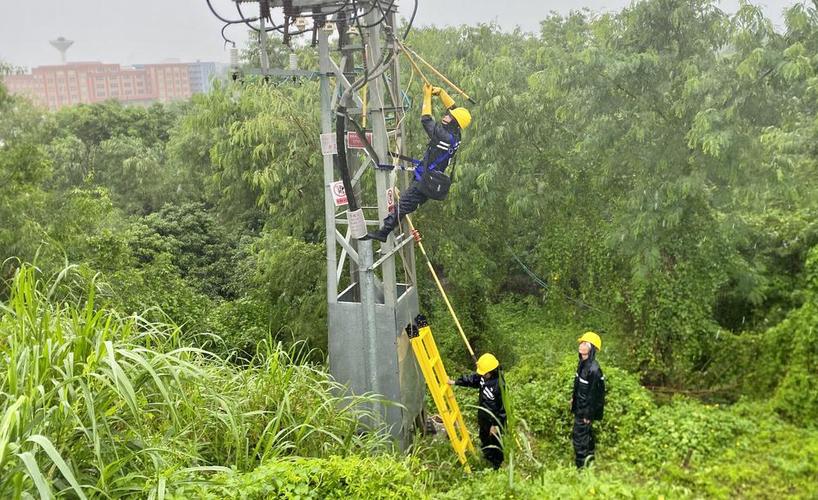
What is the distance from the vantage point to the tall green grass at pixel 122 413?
262 centimetres

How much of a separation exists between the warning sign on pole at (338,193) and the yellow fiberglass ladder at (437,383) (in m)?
1.23

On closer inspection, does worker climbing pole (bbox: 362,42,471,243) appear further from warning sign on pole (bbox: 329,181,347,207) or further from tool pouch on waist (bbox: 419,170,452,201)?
warning sign on pole (bbox: 329,181,347,207)

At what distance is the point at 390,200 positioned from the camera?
576 centimetres

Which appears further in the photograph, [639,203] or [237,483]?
[639,203]

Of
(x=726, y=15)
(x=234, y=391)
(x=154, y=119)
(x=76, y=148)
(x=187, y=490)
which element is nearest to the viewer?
(x=187, y=490)

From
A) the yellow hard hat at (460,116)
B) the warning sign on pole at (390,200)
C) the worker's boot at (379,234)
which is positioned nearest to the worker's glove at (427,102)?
the yellow hard hat at (460,116)

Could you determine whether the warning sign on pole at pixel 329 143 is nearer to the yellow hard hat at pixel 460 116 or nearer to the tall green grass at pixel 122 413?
the yellow hard hat at pixel 460 116

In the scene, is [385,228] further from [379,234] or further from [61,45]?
[61,45]

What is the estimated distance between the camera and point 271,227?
9438 millimetres

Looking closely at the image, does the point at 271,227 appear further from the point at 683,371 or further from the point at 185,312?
the point at 683,371

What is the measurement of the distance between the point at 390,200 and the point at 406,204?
0.49 feet

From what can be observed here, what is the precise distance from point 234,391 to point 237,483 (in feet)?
4.28

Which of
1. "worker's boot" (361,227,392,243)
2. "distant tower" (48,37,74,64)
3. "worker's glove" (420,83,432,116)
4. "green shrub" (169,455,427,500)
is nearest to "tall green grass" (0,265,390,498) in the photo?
"green shrub" (169,455,427,500)

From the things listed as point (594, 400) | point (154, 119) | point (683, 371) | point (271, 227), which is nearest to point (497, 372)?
point (594, 400)
